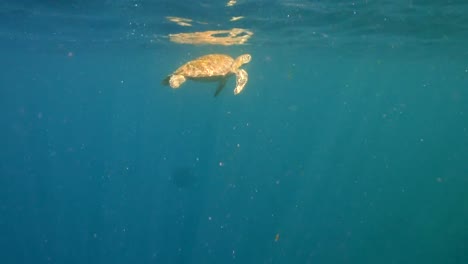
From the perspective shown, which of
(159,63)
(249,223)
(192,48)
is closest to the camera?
(192,48)

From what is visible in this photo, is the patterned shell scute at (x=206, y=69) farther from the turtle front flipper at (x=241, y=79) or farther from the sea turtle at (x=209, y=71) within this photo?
the turtle front flipper at (x=241, y=79)

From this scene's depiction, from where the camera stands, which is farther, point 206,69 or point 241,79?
point 241,79

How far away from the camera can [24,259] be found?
30.4 metres

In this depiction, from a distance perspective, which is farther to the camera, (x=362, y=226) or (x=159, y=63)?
(x=159, y=63)

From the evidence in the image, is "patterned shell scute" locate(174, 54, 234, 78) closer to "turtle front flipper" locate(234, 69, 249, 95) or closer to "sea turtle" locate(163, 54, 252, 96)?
"sea turtle" locate(163, 54, 252, 96)

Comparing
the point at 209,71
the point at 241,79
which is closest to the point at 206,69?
the point at 209,71

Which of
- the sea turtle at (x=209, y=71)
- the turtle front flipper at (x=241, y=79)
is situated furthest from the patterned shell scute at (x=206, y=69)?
the turtle front flipper at (x=241, y=79)

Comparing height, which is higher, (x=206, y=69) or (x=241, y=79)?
(x=206, y=69)

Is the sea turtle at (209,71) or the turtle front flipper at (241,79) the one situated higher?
the sea turtle at (209,71)

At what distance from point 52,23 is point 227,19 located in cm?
1007

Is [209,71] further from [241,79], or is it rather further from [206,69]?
[241,79]

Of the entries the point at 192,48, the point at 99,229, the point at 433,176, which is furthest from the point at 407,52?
the point at 433,176

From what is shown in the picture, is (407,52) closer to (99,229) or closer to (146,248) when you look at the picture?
(146,248)

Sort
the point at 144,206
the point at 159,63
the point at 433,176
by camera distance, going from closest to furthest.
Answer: the point at 144,206
the point at 159,63
the point at 433,176
